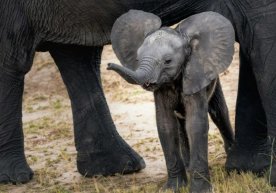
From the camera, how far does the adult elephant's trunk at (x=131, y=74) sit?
13.4ft

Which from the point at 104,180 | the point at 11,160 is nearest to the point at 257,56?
the point at 104,180

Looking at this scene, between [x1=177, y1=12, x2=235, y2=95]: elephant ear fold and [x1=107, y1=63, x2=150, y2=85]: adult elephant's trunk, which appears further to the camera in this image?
[x1=177, y1=12, x2=235, y2=95]: elephant ear fold

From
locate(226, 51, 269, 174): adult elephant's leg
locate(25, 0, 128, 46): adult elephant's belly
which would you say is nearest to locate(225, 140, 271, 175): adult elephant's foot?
locate(226, 51, 269, 174): adult elephant's leg

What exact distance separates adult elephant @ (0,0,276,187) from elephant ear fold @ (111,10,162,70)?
0.95 feet

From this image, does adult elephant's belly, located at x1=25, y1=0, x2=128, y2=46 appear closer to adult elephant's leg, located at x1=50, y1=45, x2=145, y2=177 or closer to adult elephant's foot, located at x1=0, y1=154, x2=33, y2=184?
adult elephant's leg, located at x1=50, y1=45, x2=145, y2=177

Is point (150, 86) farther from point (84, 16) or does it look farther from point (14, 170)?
point (14, 170)

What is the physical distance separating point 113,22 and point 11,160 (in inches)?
50.1

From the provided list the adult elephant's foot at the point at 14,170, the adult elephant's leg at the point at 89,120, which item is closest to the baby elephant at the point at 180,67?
the adult elephant's leg at the point at 89,120

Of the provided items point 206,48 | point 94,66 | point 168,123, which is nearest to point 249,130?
point 168,123

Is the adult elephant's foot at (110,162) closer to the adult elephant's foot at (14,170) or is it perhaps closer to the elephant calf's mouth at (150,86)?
the adult elephant's foot at (14,170)

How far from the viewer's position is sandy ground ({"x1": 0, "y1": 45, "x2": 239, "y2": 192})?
5676 millimetres

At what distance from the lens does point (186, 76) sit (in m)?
4.54

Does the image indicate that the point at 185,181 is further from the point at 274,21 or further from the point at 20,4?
the point at 20,4

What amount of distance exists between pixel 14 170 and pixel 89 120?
610 millimetres
